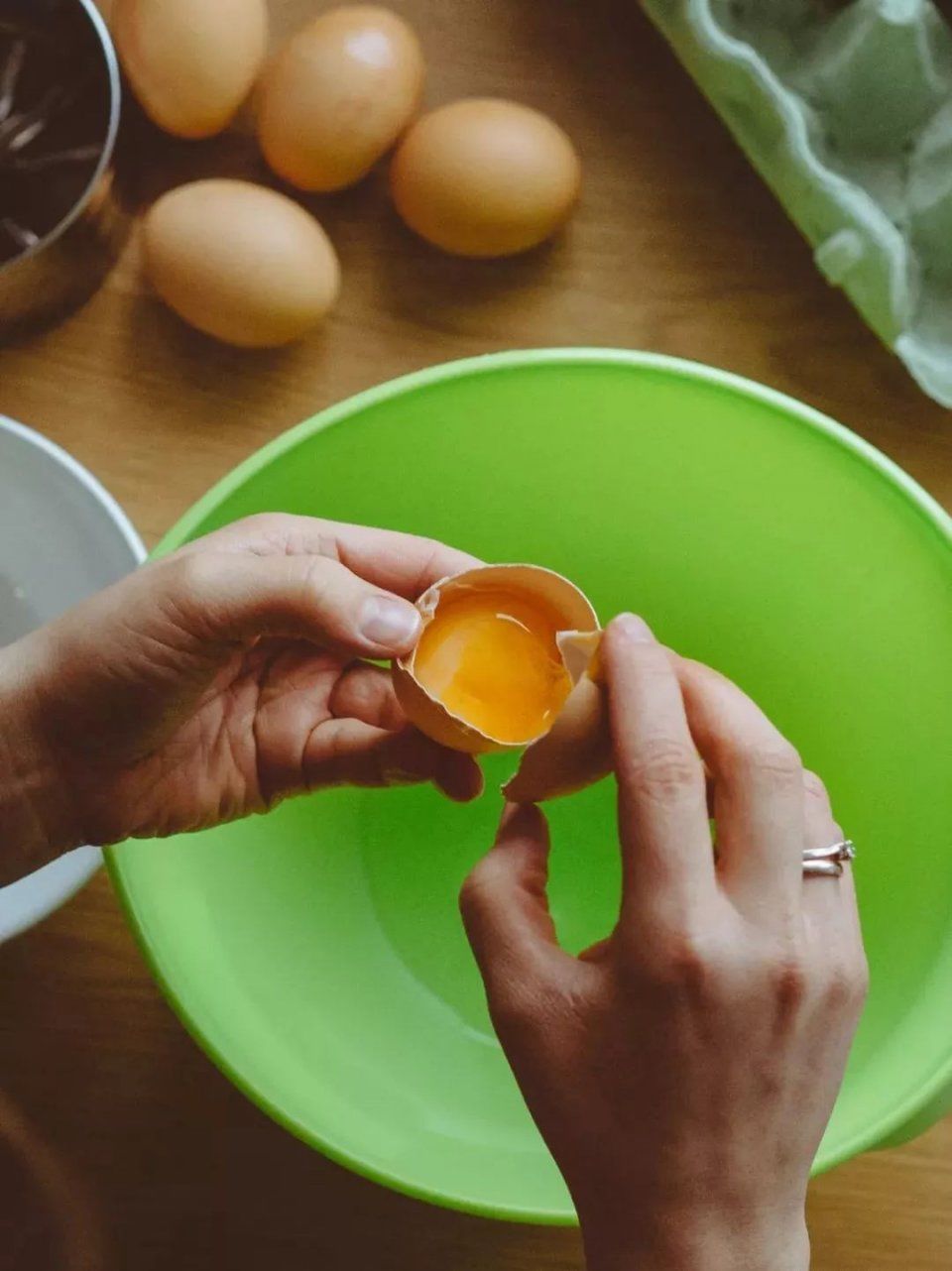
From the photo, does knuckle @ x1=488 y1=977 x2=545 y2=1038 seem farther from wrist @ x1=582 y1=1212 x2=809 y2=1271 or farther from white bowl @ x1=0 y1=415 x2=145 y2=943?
white bowl @ x1=0 y1=415 x2=145 y2=943

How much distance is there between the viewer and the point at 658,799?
59cm

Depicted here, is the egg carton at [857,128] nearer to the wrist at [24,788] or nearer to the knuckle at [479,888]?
the knuckle at [479,888]

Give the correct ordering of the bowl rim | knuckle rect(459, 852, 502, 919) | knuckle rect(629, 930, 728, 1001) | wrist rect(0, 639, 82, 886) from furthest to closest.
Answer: the bowl rim < wrist rect(0, 639, 82, 886) < knuckle rect(459, 852, 502, 919) < knuckle rect(629, 930, 728, 1001)

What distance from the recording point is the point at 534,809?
0.76 meters

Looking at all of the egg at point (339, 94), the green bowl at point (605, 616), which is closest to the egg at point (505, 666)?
the green bowl at point (605, 616)

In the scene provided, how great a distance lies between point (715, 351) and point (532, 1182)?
0.71 m

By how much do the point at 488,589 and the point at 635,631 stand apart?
0.16 meters

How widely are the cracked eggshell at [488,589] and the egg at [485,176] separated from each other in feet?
1.24

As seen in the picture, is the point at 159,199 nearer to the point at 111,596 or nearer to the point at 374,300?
the point at 374,300

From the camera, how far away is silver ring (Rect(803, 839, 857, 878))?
65 cm

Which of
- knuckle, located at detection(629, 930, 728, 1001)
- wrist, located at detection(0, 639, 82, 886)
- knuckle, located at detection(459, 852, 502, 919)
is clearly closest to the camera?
knuckle, located at detection(629, 930, 728, 1001)

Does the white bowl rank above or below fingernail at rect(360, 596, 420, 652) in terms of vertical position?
below

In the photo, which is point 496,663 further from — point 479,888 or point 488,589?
point 479,888

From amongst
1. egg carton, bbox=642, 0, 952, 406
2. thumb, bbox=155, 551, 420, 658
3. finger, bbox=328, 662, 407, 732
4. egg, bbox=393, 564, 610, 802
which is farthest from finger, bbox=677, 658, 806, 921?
egg carton, bbox=642, 0, 952, 406
